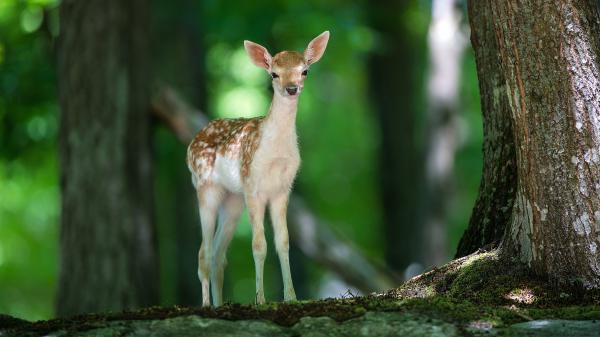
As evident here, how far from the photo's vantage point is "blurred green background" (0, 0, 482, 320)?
13828 millimetres

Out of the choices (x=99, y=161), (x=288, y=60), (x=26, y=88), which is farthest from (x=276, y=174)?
(x=26, y=88)

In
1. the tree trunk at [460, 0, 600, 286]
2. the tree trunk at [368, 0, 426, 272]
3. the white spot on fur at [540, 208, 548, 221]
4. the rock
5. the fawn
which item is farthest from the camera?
the tree trunk at [368, 0, 426, 272]

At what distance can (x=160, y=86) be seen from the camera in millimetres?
12211

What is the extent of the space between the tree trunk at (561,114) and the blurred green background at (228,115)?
6459 millimetres

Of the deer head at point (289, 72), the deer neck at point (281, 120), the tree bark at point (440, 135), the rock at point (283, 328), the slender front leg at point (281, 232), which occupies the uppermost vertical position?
the tree bark at point (440, 135)

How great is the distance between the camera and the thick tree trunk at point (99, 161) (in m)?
11.3

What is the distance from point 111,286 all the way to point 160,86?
2541mm

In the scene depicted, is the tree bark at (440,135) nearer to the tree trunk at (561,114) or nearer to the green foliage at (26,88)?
the green foliage at (26,88)

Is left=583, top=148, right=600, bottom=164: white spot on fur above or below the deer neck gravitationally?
below

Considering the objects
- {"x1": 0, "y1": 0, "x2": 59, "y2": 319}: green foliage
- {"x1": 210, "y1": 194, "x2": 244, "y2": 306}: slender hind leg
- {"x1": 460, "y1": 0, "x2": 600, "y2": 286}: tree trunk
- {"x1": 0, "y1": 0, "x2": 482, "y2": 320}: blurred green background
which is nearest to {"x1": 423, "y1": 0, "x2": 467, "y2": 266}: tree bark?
{"x1": 0, "y1": 0, "x2": 482, "y2": 320}: blurred green background

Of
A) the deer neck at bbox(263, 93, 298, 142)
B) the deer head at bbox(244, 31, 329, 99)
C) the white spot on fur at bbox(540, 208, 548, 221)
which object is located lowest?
the white spot on fur at bbox(540, 208, 548, 221)

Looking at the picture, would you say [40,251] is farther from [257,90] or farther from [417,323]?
[417,323]

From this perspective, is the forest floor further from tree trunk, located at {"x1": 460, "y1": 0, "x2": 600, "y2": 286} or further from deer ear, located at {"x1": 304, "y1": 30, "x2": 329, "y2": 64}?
deer ear, located at {"x1": 304, "y1": 30, "x2": 329, "y2": 64}

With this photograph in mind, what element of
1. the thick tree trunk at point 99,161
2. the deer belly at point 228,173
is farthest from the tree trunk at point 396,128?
the deer belly at point 228,173
